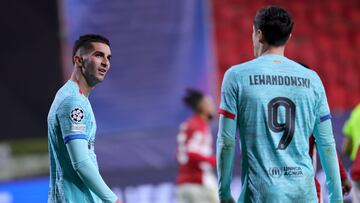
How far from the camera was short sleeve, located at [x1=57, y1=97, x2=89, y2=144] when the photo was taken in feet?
11.4

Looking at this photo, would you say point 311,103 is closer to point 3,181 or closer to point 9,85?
point 3,181

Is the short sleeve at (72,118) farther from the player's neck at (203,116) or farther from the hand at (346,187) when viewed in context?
the player's neck at (203,116)

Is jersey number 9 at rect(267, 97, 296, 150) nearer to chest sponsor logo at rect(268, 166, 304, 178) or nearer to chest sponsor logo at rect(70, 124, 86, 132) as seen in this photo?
chest sponsor logo at rect(268, 166, 304, 178)

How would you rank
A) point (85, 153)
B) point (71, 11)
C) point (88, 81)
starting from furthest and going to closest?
point (71, 11), point (88, 81), point (85, 153)

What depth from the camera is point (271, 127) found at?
136 inches

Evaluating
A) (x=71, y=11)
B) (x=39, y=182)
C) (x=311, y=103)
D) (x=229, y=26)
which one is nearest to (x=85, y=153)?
(x=311, y=103)

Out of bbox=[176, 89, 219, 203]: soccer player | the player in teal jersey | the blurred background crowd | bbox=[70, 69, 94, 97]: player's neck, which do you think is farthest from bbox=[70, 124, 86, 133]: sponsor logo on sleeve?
the blurred background crowd

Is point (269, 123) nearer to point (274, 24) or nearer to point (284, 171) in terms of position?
point (284, 171)

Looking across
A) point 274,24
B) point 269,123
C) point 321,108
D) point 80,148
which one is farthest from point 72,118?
point 321,108

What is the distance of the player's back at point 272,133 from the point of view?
11.2 ft

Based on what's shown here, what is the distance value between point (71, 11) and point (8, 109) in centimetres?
149

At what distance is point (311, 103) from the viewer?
351 cm

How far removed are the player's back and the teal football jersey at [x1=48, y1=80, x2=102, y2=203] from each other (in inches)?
27.0

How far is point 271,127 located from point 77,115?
2.81 feet
